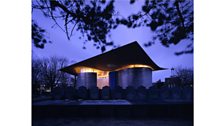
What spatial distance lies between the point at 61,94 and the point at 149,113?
5.07ft

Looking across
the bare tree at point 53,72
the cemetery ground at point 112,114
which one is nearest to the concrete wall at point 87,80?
the bare tree at point 53,72

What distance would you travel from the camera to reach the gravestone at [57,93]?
8.98 feet

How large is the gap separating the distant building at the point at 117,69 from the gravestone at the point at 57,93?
12.8 inches

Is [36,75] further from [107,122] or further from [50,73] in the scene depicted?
[107,122]

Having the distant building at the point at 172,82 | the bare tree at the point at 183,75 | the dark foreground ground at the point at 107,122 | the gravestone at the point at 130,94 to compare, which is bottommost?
the dark foreground ground at the point at 107,122

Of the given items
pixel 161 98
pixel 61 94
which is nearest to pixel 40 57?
pixel 61 94

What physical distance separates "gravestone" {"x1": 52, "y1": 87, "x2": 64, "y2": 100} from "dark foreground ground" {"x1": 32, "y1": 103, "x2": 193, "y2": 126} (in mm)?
496

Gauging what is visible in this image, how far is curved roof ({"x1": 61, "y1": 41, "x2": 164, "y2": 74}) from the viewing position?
312cm

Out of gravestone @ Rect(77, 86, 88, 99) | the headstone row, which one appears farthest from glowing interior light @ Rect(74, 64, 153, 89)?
gravestone @ Rect(77, 86, 88, 99)

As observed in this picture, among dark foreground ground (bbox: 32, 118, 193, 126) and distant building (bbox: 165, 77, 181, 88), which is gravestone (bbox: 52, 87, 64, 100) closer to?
dark foreground ground (bbox: 32, 118, 193, 126)

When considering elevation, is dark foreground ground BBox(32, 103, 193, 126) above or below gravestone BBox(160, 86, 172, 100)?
below

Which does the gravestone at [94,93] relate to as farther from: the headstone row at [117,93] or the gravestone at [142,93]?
the gravestone at [142,93]
